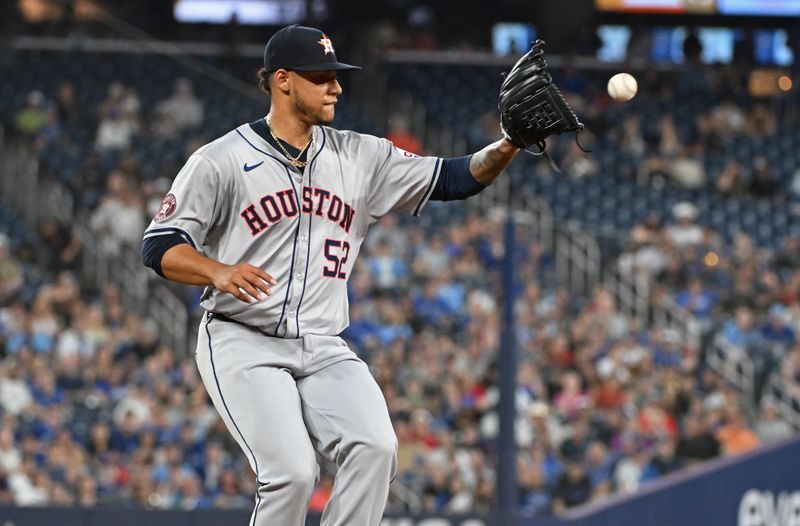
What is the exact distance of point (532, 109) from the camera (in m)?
4.71

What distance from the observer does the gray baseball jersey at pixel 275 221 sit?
181 inches

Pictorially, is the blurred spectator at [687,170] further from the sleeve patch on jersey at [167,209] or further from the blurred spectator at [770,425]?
the sleeve patch on jersey at [167,209]

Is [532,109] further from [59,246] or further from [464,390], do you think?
[59,246]

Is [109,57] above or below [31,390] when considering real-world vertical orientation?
above

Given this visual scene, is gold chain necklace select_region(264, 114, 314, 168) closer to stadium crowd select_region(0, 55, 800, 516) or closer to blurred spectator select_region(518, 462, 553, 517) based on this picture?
stadium crowd select_region(0, 55, 800, 516)

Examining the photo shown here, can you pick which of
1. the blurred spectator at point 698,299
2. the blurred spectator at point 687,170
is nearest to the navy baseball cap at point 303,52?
the blurred spectator at point 698,299

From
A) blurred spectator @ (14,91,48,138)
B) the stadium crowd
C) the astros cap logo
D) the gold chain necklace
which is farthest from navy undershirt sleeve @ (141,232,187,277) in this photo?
blurred spectator @ (14,91,48,138)

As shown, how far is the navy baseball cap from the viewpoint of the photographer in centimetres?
466

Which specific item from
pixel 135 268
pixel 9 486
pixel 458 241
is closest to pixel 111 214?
pixel 135 268

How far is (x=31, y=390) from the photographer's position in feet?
34.4

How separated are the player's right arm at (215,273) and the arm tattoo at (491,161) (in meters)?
0.88

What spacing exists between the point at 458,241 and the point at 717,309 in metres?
1.63

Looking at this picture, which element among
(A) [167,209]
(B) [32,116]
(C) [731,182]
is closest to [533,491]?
(A) [167,209]

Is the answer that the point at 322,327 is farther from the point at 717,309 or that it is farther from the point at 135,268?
the point at 135,268
